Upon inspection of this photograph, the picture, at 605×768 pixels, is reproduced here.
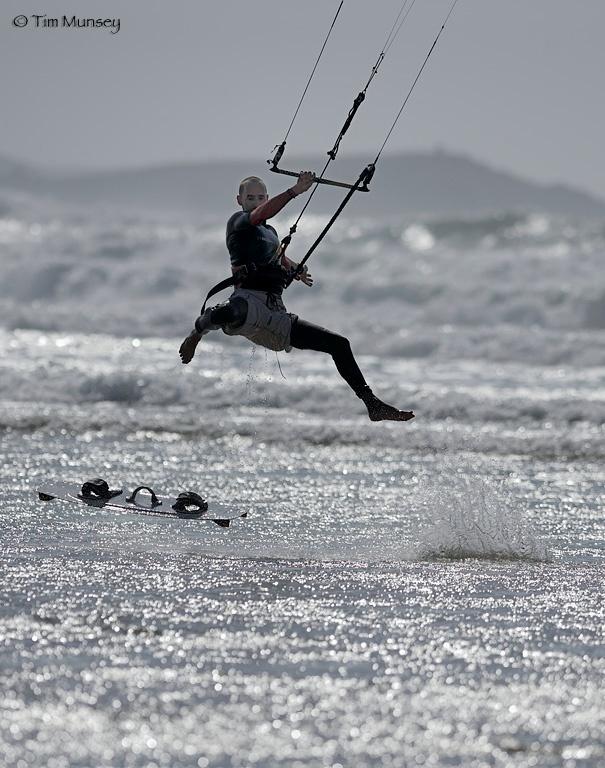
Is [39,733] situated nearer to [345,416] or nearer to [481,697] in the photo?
[481,697]

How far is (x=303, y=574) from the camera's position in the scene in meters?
7.61

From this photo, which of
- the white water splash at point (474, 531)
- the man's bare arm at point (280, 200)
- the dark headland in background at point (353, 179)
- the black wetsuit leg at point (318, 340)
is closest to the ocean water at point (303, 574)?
the white water splash at point (474, 531)

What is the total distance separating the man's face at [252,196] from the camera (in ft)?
29.2

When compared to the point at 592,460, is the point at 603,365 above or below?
above

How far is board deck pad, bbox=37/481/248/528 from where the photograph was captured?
9250mm

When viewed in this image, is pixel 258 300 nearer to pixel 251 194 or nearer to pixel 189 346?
pixel 189 346

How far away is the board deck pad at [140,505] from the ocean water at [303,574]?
0.09 m

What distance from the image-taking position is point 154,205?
103625 mm

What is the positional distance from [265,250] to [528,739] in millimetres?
4744

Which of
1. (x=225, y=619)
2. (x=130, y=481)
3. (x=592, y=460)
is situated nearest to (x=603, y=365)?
(x=592, y=460)

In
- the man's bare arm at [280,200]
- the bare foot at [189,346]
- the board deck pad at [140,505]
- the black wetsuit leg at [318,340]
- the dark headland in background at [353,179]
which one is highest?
the dark headland in background at [353,179]

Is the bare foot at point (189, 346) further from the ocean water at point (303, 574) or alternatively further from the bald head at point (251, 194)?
Result: the ocean water at point (303, 574)

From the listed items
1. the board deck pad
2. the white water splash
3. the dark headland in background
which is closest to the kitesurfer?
the white water splash

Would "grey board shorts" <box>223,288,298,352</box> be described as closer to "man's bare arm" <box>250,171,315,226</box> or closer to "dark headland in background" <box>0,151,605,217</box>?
"man's bare arm" <box>250,171,315,226</box>
